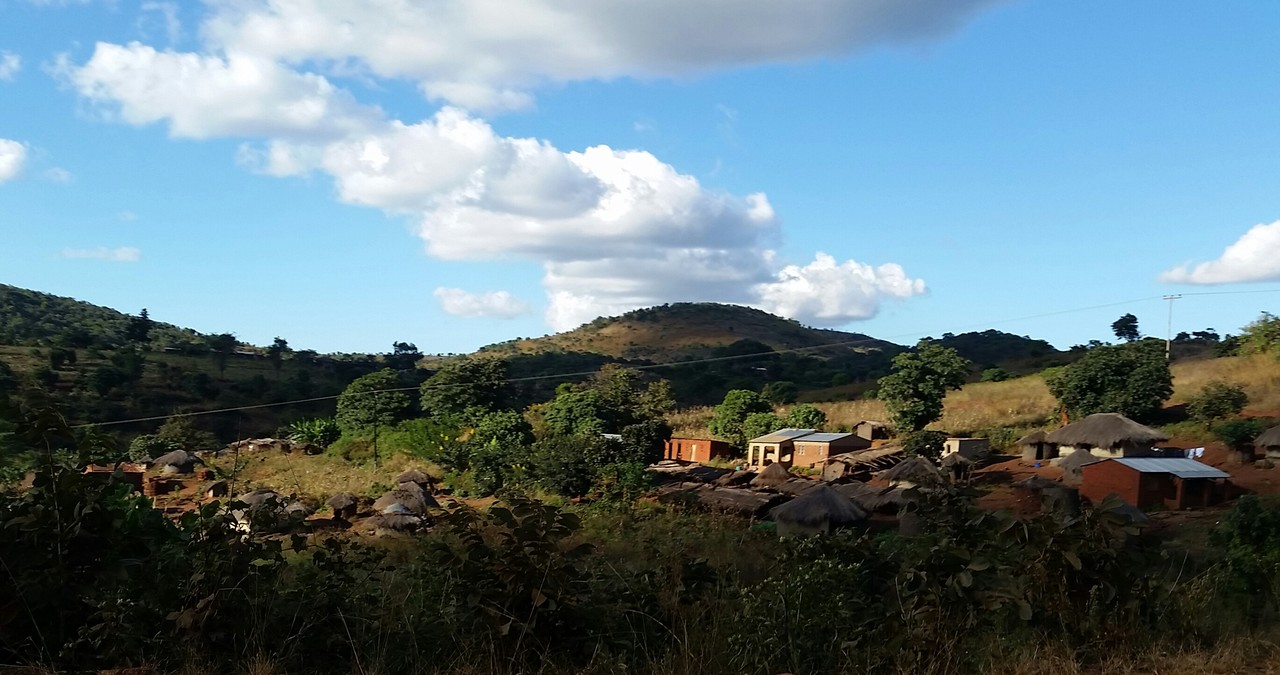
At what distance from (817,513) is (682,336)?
88362 mm

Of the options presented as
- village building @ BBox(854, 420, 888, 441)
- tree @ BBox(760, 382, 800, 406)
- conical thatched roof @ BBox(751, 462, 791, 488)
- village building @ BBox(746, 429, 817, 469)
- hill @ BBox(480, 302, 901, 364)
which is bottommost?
conical thatched roof @ BBox(751, 462, 791, 488)

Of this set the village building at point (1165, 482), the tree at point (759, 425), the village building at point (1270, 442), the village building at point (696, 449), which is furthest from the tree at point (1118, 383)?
the village building at point (696, 449)

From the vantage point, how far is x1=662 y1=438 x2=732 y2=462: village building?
36778mm

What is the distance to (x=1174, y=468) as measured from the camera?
22.0 meters

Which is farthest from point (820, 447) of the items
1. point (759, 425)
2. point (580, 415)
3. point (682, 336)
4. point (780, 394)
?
point (682, 336)

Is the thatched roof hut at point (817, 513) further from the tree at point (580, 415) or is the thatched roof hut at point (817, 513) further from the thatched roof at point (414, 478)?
the tree at point (580, 415)

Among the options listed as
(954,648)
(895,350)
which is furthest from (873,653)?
(895,350)

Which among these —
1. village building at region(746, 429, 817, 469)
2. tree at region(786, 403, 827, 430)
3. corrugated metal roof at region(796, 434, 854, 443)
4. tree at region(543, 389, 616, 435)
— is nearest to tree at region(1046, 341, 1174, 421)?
corrugated metal roof at region(796, 434, 854, 443)

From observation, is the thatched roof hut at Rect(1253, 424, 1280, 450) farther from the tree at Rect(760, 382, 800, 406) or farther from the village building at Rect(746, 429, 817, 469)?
the tree at Rect(760, 382, 800, 406)

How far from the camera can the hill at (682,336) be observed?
101 meters

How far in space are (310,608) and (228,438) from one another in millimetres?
51224

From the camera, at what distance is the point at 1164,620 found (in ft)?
16.1

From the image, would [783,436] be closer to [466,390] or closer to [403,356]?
[466,390]

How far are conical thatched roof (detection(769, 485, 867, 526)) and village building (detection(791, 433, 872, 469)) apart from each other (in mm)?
11417
